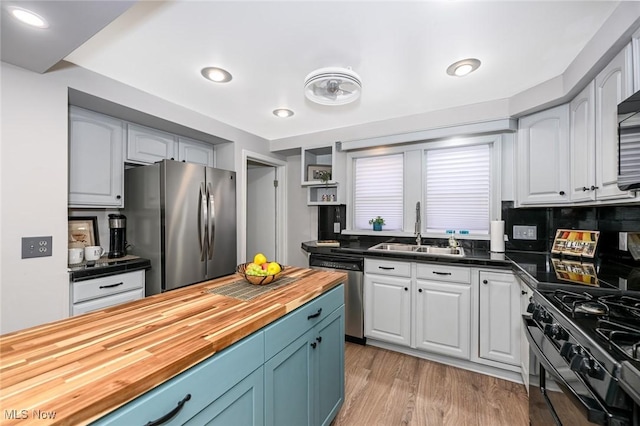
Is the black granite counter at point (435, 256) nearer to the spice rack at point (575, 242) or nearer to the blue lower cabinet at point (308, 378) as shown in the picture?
the spice rack at point (575, 242)

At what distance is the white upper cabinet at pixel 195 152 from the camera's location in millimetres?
3018

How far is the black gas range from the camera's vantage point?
2.66 feet

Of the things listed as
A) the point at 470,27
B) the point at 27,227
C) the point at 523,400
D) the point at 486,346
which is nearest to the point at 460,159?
the point at 470,27

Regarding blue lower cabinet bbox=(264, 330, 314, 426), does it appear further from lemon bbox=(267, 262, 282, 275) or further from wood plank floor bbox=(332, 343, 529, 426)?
wood plank floor bbox=(332, 343, 529, 426)

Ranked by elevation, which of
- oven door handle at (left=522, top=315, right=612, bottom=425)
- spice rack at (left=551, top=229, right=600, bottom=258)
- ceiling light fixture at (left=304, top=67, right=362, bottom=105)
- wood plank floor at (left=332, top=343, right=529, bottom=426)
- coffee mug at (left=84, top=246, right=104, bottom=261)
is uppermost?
ceiling light fixture at (left=304, top=67, right=362, bottom=105)

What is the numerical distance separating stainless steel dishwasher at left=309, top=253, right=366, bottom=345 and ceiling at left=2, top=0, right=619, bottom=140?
1617 millimetres

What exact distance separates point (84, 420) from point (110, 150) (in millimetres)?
2488

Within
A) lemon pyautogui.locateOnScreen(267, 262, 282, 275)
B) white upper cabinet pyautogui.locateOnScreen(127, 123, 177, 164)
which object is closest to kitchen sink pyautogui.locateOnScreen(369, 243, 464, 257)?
lemon pyautogui.locateOnScreen(267, 262, 282, 275)

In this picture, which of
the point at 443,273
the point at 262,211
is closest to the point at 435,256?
the point at 443,273

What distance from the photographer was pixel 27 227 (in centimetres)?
173

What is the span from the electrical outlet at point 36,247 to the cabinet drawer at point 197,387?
174cm

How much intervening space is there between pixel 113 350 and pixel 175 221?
1.83m

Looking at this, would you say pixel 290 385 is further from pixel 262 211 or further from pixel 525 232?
pixel 262 211

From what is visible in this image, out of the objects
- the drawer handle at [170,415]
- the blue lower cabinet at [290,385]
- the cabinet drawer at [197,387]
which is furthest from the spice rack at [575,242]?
the drawer handle at [170,415]
